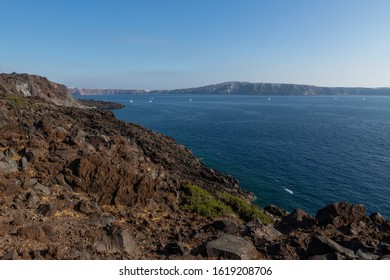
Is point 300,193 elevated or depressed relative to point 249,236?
depressed

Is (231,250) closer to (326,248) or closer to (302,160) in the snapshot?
(326,248)

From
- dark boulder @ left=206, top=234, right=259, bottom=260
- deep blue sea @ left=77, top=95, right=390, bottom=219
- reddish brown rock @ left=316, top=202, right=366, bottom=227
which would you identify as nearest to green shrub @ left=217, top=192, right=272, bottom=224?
reddish brown rock @ left=316, top=202, right=366, bottom=227

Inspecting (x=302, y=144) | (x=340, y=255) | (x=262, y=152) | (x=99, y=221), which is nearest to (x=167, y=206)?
(x=99, y=221)

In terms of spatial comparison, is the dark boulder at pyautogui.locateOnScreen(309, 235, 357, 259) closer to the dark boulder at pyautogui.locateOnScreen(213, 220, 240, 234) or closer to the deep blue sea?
the dark boulder at pyautogui.locateOnScreen(213, 220, 240, 234)

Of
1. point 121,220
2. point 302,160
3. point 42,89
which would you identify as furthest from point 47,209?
point 42,89

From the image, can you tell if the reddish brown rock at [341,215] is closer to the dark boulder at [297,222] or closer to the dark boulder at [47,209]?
the dark boulder at [297,222]

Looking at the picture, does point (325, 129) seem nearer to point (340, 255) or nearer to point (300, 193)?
point (300, 193)

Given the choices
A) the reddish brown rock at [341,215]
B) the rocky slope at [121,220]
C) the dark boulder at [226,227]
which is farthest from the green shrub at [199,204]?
the reddish brown rock at [341,215]
